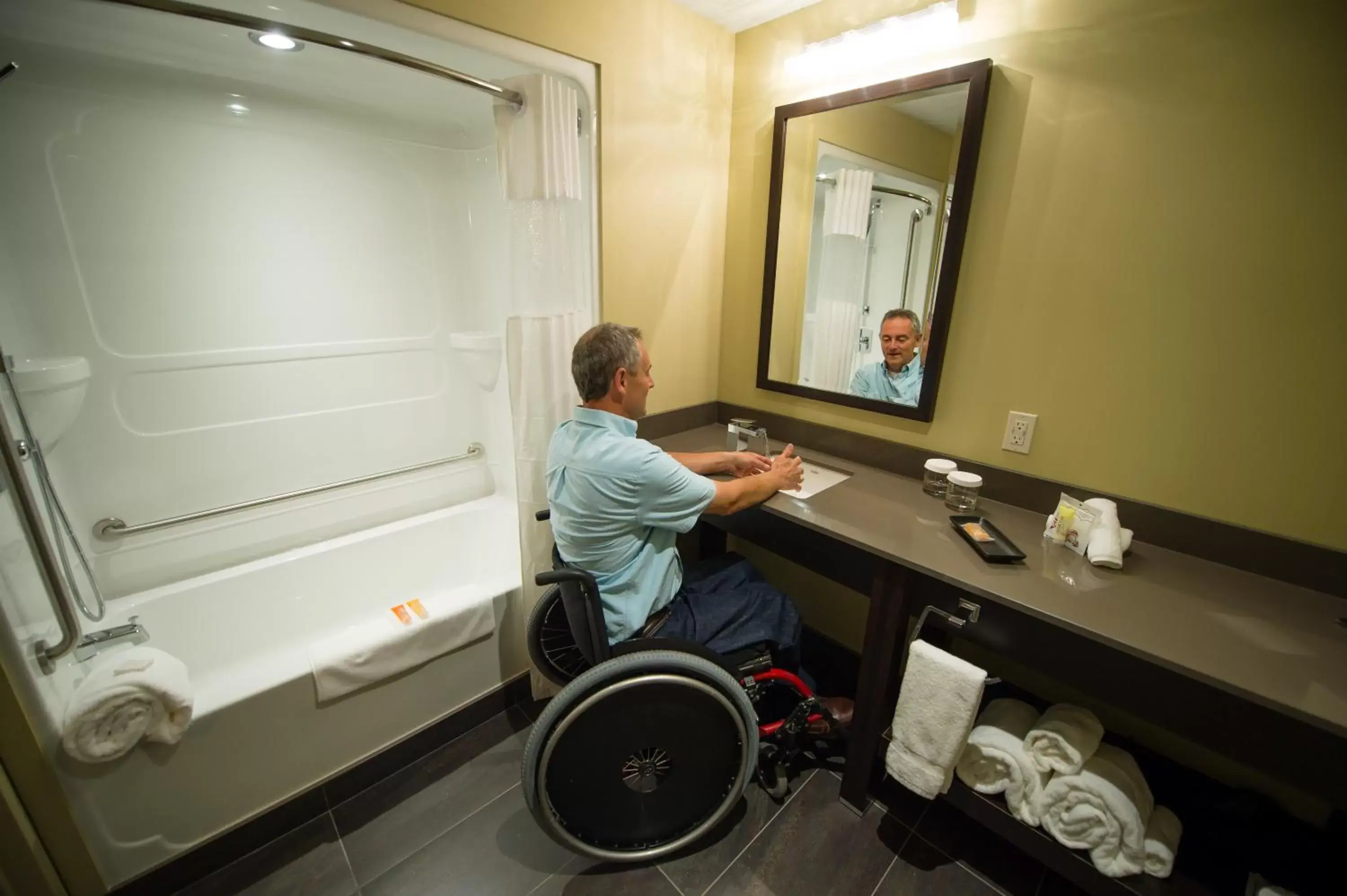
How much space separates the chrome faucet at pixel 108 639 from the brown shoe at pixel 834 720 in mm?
1745

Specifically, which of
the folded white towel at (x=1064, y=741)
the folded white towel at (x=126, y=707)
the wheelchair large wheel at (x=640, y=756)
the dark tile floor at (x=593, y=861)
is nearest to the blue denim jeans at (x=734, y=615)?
the wheelchair large wheel at (x=640, y=756)

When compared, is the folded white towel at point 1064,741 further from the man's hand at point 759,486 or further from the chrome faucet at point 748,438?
the chrome faucet at point 748,438

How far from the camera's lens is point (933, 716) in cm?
117

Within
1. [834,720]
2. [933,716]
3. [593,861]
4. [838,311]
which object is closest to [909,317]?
[838,311]

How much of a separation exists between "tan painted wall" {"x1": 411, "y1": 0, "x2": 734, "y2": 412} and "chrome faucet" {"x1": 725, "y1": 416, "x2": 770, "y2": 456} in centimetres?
28

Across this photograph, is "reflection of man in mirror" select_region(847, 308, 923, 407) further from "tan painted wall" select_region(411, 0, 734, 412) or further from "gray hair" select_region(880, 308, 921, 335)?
"tan painted wall" select_region(411, 0, 734, 412)

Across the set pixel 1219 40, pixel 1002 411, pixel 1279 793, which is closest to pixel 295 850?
pixel 1002 411

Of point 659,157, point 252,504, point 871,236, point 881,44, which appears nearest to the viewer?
point 881,44

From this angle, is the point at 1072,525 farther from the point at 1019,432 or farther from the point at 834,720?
the point at 834,720

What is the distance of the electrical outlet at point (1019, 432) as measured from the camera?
144 centimetres

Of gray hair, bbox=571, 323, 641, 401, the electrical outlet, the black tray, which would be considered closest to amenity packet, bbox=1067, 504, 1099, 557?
the black tray

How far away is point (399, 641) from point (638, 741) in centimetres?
76

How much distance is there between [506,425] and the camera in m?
2.41

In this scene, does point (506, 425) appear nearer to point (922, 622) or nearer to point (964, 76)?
point (922, 622)
